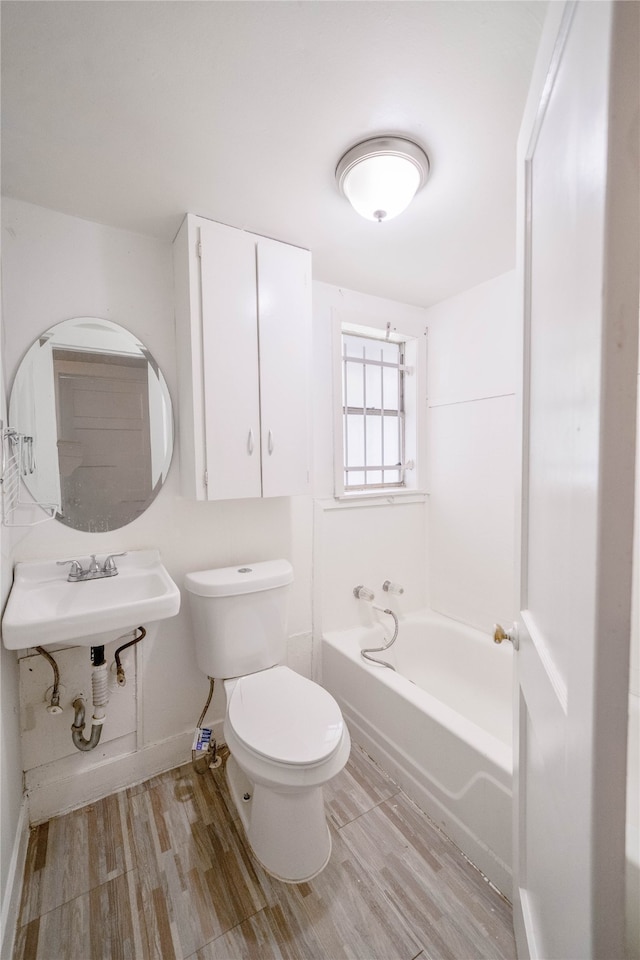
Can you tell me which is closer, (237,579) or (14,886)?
(14,886)

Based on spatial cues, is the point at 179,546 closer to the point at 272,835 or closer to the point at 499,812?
the point at 272,835

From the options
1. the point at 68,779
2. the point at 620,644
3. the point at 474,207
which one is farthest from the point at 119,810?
the point at 474,207

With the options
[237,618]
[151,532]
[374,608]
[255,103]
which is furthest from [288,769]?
[255,103]

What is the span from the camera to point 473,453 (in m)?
2.17

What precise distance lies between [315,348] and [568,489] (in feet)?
5.55

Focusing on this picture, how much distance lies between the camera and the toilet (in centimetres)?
116

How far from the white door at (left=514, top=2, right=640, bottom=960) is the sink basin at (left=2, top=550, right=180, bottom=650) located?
1.10m

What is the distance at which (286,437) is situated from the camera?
1681 mm

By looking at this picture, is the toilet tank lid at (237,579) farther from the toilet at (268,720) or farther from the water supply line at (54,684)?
the water supply line at (54,684)

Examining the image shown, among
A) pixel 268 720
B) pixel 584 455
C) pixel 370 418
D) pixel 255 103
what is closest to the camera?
pixel 584 455

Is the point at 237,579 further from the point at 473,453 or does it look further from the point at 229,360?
the point at 473,453

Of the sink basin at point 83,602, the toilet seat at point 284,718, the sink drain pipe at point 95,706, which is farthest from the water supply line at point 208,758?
the sink basin at point 83,602

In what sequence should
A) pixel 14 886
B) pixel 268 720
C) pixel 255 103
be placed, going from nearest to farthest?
pixel 255 103
pixel 14 886
pixel 268 720

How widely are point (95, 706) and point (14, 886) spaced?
0.46 m
